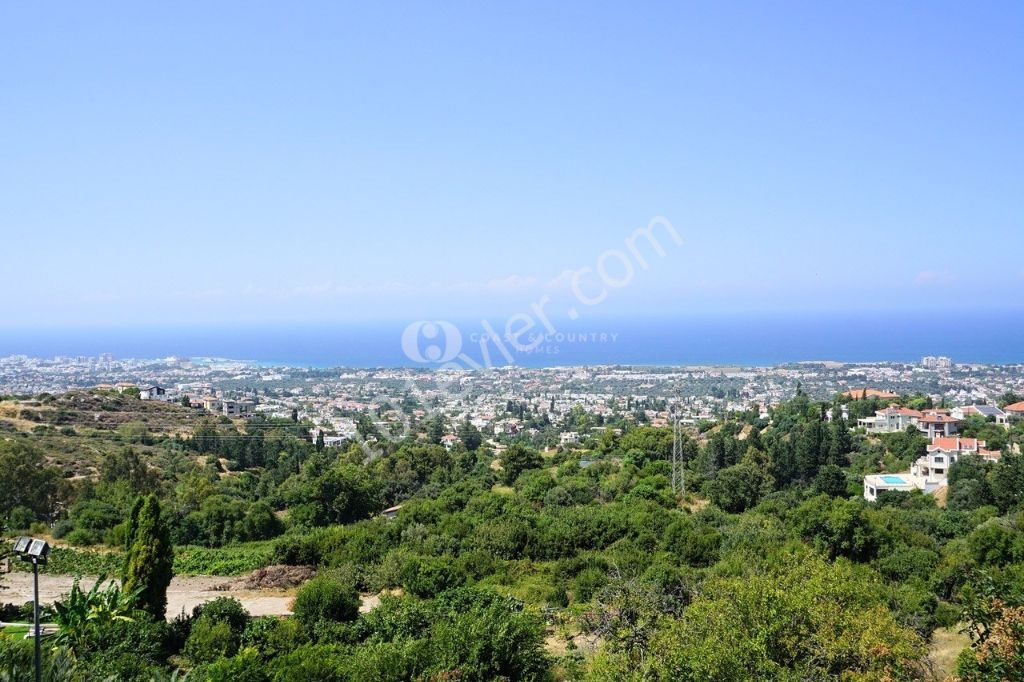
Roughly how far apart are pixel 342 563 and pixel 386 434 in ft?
95.5

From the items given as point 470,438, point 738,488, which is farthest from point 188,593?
point 470,438

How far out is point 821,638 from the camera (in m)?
7.31

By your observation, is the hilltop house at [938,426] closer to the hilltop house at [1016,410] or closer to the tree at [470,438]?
the hilltop house at [1016,410]

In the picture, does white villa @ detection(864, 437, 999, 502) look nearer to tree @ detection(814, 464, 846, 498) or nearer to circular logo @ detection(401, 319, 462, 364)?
tree @ detection(814, 464, 846, 498)

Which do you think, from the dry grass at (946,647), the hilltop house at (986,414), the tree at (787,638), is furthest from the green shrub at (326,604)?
the hilltop house at (986,414)

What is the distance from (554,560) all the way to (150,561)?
7335mm

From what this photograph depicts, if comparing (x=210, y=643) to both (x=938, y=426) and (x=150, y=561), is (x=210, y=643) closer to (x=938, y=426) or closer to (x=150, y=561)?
(x=150, y=561)

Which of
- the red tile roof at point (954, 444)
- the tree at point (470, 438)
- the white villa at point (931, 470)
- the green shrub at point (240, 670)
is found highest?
the green shrub at point (240, 670)

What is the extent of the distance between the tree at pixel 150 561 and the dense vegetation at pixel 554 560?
3 cm

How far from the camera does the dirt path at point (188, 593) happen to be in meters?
12.6

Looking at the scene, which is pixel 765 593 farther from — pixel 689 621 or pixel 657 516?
pixel 657 516

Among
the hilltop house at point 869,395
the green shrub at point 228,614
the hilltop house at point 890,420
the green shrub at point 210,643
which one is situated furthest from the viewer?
the hilltop house at point 869,395

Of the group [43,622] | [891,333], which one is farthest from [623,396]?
[891,333]

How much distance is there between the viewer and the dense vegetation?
24.8 ft
